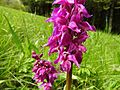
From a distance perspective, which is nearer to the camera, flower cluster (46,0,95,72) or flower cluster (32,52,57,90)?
flower cluster (46,0,95,72)

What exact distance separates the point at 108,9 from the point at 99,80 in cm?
4293

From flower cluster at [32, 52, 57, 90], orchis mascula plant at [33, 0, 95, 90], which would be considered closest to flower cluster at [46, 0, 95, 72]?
orchis mascula plant at [33, 0, 95, 90]

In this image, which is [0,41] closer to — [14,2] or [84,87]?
[84,87]

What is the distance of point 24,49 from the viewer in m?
3.99

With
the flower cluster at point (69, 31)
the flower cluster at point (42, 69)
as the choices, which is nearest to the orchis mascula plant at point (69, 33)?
the flower cluster at point (69, 31)

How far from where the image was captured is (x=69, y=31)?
1649 mm

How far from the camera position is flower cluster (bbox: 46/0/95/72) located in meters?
1.64

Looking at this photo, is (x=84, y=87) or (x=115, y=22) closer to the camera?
(x=84, y=87)

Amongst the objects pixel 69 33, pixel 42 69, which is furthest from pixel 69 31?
pixel 42 69

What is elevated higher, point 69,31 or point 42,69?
point 69,31

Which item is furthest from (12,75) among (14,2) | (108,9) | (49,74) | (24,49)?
(108,9)

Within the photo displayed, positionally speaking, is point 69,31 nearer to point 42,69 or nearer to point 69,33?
point 69,33

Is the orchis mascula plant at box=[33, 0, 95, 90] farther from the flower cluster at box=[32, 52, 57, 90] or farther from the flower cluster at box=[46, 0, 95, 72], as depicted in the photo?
the flower cluster at box=[32, 52, 57, 90]

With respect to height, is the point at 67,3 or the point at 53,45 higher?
the point at 67,3
